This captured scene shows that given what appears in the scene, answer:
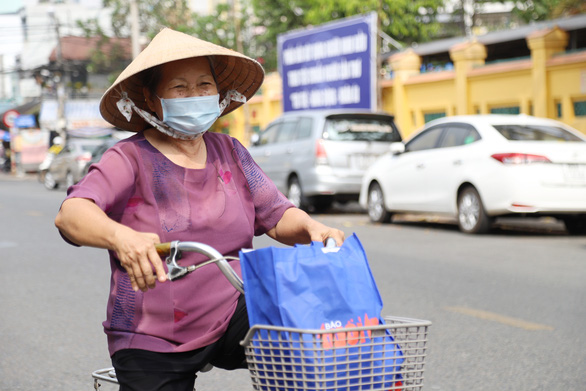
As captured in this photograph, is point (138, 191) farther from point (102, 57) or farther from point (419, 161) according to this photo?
point (102, 57)

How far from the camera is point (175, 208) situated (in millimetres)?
2760

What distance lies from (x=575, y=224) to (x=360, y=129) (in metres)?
4.60

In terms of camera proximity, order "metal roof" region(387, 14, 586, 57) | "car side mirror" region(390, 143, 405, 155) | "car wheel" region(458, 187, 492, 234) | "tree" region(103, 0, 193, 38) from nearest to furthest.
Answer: "car wheel" region(458, 187, 492, 234) → "car side mirror" region(390, 143, 405, 155) → "metal roof" region(387, 14, 586, 57) → "tree" region(103, 0, 193, 38)

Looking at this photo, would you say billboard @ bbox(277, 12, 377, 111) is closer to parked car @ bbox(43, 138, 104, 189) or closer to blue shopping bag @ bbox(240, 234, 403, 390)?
parked car @ bbox(43, 138, 104, 189)

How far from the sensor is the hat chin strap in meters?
2.85

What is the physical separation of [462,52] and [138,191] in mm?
18101

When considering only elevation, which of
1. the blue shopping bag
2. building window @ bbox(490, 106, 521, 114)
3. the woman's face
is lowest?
the blue shopping bag

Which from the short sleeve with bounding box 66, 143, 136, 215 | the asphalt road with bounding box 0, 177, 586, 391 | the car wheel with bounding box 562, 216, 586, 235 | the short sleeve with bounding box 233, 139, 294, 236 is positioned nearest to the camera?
the short sleeve with bounding box 66, 143, 136, 215

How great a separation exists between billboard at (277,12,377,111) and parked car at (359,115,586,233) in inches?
378

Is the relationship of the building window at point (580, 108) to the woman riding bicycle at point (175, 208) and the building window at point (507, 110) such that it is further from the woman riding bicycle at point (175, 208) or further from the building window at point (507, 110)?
the woman riding bicycle at point (175, 208)

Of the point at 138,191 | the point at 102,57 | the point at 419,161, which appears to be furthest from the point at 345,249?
the point at 102,57

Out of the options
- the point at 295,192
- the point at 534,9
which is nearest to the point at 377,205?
the point at 295,192

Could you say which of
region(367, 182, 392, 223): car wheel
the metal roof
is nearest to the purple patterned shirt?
region(367, 182, 392, 223): car wheel

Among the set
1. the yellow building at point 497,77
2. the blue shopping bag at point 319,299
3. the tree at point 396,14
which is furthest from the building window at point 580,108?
the blue shopping bag at point 319,299
